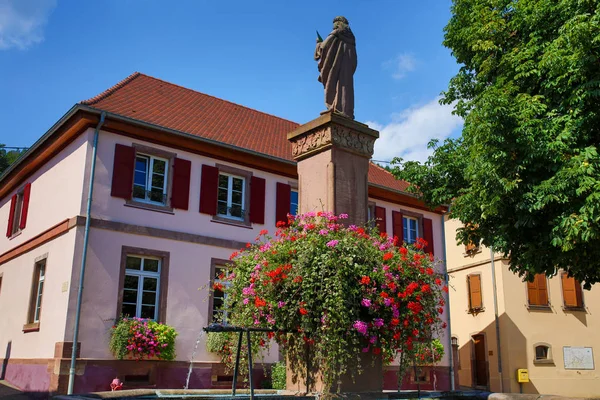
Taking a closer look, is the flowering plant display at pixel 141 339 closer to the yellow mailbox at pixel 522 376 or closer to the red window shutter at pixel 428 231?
the red window shutter at pixel 428 231

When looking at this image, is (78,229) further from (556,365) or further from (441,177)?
(556,365)

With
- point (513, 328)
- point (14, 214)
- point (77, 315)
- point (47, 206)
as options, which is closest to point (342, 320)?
point (77, 315)

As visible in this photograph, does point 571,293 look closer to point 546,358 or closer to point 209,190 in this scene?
point 546,358

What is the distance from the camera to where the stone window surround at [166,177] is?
14648mm

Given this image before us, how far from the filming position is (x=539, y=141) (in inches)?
386

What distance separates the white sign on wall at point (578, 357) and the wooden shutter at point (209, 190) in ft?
53.2

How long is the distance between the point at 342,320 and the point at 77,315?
29.8 feet

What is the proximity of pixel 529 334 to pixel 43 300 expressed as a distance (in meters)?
18.0

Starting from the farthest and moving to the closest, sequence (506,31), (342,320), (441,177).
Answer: (441,177) → (506,31) → (342,320)

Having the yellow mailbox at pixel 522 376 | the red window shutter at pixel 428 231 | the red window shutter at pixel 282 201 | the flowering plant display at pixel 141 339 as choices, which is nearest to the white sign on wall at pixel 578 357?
the yellow mailbox at pixel 522 376

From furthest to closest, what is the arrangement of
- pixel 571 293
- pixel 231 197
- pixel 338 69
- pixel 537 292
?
pixel 571 293 < pixel 537 292 < pixel 231 197 < pixel 338 69

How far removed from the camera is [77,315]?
42.8 ft

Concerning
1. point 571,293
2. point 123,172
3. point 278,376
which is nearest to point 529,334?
point 571,293

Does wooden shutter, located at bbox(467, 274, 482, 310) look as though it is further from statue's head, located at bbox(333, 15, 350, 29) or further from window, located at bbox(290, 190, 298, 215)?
statue's head, located at bbox(333, 15, 350, 29)
